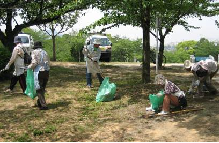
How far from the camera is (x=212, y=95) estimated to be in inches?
298

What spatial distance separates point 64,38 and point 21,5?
74.2ft

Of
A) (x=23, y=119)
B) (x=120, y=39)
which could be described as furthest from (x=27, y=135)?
(x=120, y=39)

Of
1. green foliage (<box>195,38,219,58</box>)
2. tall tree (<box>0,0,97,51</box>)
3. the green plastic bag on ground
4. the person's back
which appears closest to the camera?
the person's back

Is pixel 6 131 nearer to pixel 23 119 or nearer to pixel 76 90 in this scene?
pixel 23 119

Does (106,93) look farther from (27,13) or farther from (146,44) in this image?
(27,13)

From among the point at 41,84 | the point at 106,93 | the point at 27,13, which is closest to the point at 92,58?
the point at 106,93

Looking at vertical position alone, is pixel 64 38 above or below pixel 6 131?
above

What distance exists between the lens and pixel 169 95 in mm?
6090

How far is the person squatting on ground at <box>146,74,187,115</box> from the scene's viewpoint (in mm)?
6039

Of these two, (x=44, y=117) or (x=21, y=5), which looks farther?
(x=21, y=5)

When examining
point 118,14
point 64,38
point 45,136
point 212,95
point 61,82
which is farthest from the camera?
point 64,38

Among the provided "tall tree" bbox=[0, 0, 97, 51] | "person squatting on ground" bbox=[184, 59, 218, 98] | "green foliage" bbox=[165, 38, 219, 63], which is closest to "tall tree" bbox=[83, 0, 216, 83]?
"person squatting on ground" bbox=[184, 59, 218, 98]

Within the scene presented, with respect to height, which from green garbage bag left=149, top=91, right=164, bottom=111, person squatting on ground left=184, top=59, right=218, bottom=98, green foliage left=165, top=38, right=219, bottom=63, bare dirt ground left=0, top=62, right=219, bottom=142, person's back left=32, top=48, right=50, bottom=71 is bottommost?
bare dirt ground left=0, top=62, right=219, bottom=142

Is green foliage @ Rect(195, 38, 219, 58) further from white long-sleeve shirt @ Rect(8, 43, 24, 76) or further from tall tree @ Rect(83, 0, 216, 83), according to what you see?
white long-sleeve shirt @ Rect(8, 43, 24, 76)
